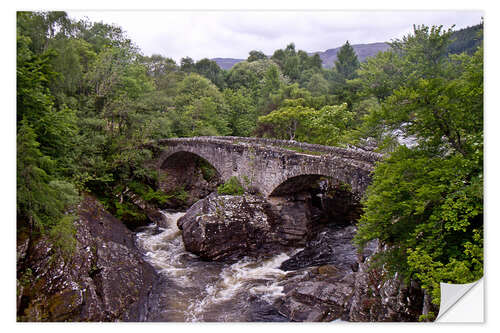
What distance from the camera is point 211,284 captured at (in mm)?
8883

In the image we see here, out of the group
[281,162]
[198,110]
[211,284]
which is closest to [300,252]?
[281,162]

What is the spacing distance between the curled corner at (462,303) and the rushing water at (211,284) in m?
3.81

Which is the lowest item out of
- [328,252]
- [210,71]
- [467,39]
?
[328,252]

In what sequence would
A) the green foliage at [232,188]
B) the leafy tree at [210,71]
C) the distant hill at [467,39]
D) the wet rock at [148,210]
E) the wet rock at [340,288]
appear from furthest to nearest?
the leafy tree at [210,71]
the wet rock at [148,210]
the green foliage at [232,188]
the distant hill at [467,39]
the wet rock at [340,288]

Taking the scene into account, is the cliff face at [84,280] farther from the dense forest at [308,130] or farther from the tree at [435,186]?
the tree at [435,186]

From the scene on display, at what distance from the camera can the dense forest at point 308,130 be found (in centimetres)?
429

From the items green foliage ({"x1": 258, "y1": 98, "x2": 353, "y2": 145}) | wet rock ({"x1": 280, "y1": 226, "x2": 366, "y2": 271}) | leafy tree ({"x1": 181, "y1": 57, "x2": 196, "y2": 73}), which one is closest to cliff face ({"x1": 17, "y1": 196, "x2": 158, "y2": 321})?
wet rock ({"x1": 280, "y1": 226, "x2": 366, "y2": 271})

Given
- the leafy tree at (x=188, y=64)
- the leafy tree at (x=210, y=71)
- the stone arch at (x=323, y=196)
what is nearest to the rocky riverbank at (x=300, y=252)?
the stone arch at (x=323, y=196)

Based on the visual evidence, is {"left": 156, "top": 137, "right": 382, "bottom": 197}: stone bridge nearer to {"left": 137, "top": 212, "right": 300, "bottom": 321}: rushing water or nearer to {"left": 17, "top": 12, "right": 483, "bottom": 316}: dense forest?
{"left": 17, "top": 12, "right": 483, "bottom": 316}: dense forest

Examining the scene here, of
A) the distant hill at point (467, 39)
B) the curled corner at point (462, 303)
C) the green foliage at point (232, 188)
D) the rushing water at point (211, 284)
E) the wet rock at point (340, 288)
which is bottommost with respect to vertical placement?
the rushing water at point (211, 284)

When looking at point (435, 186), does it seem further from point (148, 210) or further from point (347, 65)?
point (347, 65)

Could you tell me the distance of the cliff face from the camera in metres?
5.37

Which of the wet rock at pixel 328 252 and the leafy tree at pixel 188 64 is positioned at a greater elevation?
the leafy tree at pixel 188 64

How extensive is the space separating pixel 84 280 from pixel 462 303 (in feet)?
22.3
